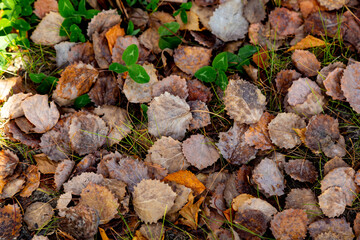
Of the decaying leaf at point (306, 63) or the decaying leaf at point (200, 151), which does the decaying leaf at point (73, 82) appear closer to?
the decaying leaf at point (200, 151)

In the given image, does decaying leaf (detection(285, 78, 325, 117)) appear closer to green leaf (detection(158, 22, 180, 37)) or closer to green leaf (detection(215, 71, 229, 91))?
green leaf (detection(215, 71, 229, 91))

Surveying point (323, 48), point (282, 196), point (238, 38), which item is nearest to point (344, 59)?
point (323, 48)

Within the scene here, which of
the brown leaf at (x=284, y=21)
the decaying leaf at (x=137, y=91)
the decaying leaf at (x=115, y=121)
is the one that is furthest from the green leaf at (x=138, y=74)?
the brown leaf at (x=284, y=21)

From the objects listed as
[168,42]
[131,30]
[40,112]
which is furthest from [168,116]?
[40,112]

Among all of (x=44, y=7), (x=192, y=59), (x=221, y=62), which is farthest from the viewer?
(x=44, y=7)

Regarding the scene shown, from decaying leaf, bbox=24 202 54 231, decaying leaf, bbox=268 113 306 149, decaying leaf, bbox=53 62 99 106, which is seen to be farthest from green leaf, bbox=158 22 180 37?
decaying leaf, bbox=24 202 54 231

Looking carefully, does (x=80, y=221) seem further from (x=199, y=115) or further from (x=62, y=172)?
(x=199, y=115)
